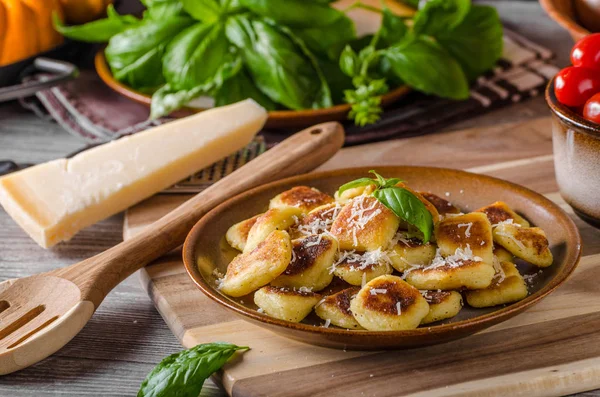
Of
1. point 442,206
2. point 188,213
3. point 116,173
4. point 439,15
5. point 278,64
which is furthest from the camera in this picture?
point 439,15

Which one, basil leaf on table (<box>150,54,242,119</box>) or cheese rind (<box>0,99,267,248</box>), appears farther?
basil leaf on table (<box>150,54,242,119</box>)

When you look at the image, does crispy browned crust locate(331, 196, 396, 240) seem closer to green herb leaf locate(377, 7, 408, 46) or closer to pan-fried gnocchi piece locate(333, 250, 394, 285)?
pan-fried gnocchi piece locate(333, 250, 394, 285)

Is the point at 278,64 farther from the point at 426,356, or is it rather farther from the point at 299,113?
the point at 426,356

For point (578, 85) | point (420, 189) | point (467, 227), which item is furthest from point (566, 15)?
point (467, 227)

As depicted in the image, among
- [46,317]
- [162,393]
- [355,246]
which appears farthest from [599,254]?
[46,317]

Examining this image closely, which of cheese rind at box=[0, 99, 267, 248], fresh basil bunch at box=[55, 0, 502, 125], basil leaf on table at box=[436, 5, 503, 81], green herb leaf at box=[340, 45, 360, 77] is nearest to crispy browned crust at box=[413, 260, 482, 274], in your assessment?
cheese rind at box=[0, 99, 267, 248]

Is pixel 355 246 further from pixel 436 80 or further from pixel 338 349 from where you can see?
pixel 436 80
